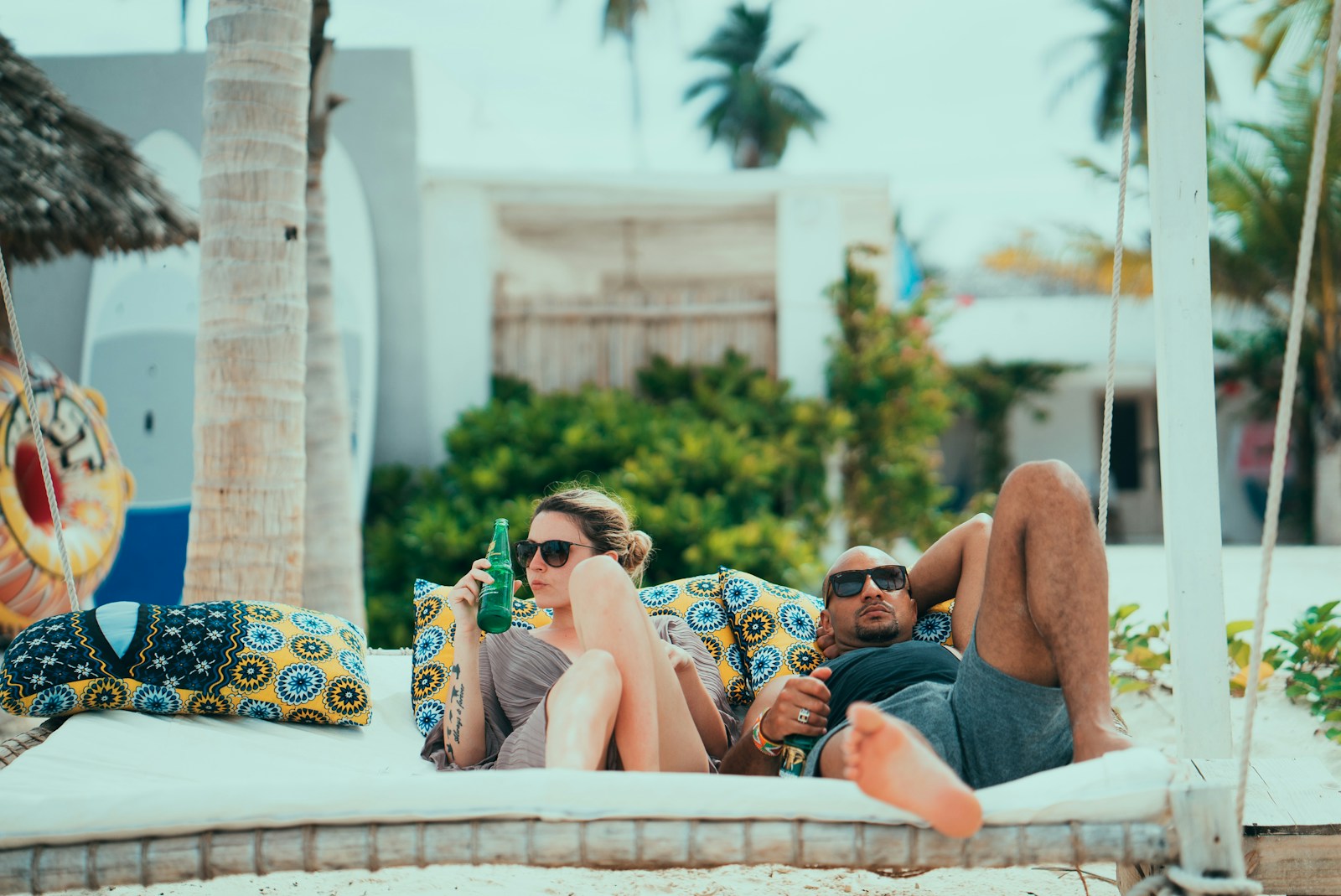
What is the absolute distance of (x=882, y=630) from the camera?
287 centimetres

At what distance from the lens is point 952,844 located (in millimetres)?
1931

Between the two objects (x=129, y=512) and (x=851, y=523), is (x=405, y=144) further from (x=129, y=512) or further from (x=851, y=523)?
(x=851, y=523)

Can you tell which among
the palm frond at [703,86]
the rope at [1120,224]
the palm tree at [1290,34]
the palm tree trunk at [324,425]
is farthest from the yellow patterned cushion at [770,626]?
the palm frond at [703,86]

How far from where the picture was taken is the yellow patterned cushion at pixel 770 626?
323cm

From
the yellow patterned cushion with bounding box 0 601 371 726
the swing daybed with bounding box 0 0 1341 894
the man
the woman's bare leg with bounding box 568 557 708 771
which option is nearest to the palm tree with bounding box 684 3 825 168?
the yellow patterned cushion with bounding box 0 601 371 726

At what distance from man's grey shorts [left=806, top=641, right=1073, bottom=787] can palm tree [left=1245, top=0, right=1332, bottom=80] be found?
10.8 m

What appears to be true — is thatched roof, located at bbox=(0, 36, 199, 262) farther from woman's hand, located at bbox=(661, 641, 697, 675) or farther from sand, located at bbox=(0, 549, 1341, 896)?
woman's hand, located at bbox=(661, 641, 697, 675)

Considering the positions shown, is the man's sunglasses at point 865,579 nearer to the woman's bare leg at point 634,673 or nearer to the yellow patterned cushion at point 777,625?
the yellow patterned cushion at point 777,625

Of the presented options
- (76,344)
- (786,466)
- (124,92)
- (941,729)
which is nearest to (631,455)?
(786,466)

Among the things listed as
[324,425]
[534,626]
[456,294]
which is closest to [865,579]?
[534,626]

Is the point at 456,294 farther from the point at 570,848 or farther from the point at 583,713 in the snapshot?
the point at 570,848

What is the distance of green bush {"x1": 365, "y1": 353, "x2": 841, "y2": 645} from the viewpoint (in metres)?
7.04

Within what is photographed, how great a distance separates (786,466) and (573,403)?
169cm

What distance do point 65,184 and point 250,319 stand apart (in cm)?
254
